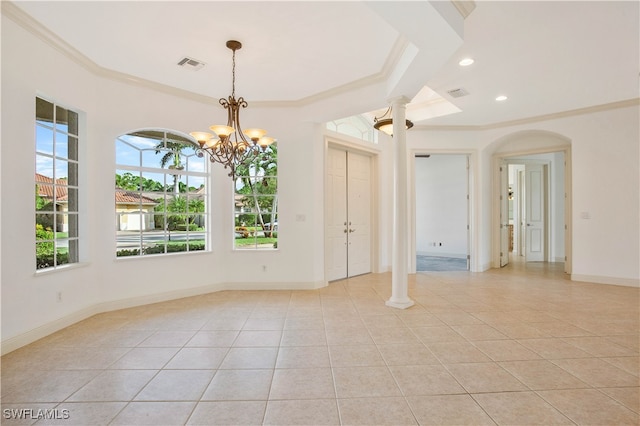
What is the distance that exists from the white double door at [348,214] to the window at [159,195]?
2.13 meters

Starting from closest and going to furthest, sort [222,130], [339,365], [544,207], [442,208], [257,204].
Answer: [339,365] < [222,130] < [257,204] < [544,207] < [442,208]

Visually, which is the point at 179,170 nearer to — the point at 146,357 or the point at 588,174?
the point at 146,357

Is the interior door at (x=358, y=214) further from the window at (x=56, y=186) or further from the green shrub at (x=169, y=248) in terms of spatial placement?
the window at (x=56, y=186)

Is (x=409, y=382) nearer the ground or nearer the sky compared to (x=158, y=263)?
nearer the ground

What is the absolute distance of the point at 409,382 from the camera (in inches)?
88.4

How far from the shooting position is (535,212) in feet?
26.4

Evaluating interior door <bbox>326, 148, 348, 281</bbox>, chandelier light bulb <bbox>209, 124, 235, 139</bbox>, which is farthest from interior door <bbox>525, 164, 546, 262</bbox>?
chandelier light bulb <bbox>209, 124, 235, 139</bbox>

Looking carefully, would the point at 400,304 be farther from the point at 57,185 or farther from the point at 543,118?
the point at 543,118

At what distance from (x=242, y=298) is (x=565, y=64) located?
5.13m

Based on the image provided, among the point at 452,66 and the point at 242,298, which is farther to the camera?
the point at 242,298

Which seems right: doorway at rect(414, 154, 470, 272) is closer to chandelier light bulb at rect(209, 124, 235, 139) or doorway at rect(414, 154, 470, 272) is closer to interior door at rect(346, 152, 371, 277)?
interior door at rect(346, 152, 371, 277)

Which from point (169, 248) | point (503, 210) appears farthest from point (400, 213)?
point (503, 210)

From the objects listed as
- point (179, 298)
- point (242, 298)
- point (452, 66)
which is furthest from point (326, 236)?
point (452, 66)

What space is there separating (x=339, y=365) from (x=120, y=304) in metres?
3.15
